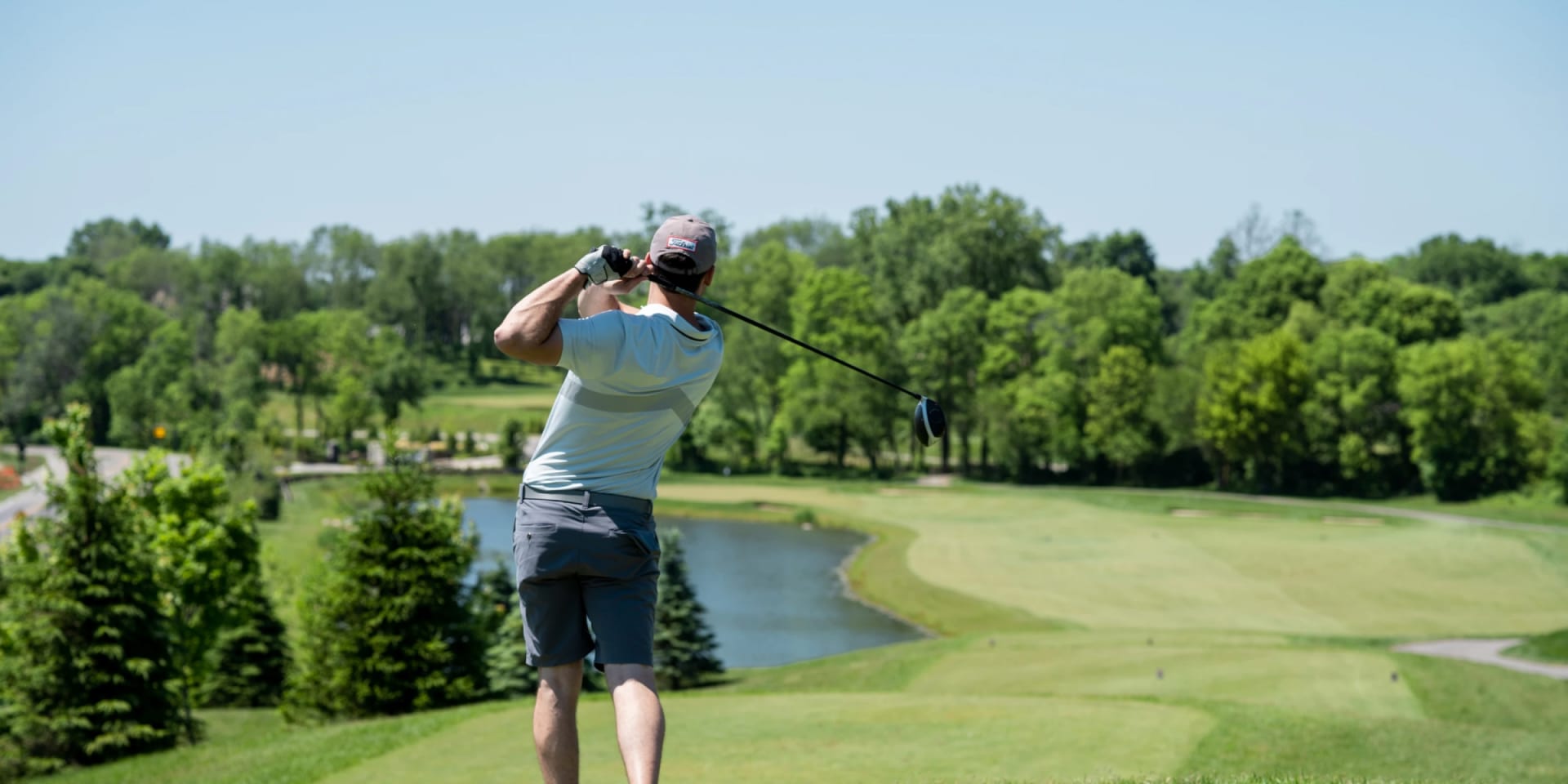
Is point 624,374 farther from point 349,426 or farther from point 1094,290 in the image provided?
point 349,426

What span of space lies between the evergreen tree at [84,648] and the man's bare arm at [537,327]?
1712 cm

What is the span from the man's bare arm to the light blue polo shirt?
0.31 ft

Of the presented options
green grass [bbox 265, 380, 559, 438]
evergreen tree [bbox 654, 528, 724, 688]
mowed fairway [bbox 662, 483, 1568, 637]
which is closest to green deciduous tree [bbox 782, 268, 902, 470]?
mowed fairway [bbox 662, 483, 1568, 637]

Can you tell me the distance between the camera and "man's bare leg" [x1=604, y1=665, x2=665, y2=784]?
4797 mm

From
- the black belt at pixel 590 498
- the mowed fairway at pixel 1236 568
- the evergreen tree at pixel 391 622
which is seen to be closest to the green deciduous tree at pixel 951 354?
the mowed fairway at pixel 1236 568

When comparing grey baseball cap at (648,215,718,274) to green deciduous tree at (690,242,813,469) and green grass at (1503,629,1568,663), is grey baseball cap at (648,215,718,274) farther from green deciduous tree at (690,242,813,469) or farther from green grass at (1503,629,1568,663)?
green deciduous tree at (690,242,813,469)

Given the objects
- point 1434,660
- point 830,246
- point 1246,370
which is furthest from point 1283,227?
point 1434,660

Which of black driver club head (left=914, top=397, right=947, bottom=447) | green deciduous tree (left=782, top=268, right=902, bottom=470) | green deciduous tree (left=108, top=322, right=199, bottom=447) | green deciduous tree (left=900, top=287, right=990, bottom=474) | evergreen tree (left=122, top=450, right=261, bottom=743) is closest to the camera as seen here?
black driver club head (left=914, top=397, right=947, bottom=447)

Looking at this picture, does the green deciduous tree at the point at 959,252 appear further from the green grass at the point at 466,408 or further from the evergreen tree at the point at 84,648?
the evergreen tree at the point at 84,648

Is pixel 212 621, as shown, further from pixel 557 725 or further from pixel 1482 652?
pixel 1482 652

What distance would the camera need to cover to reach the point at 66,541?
1966 centimetres

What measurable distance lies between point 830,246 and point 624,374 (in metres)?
158

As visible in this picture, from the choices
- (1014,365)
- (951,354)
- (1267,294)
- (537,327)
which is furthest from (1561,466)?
(537,327)

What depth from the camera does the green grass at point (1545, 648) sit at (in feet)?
95.1
